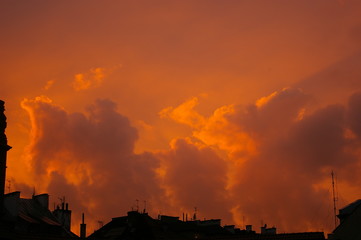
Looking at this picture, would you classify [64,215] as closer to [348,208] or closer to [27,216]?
[27,216]

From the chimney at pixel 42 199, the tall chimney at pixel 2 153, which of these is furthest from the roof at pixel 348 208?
the tall chimney at pixel 2 153

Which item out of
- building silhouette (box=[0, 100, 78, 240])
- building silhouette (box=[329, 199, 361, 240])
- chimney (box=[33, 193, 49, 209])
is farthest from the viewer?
chimney (box=[33, 193, 49, 209])

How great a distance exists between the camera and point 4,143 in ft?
212

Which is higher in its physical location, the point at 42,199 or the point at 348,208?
the point at 42,199

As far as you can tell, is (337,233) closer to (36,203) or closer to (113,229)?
(113,229)

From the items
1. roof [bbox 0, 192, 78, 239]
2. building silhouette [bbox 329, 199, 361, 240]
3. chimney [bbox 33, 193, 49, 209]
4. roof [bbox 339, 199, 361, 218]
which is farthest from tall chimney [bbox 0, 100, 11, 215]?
roof [bbox 339, 199, 361, 218]

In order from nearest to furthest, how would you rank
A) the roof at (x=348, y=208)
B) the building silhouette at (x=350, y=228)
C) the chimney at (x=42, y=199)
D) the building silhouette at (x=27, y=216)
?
the building silhouette at (x=27, y=216)
the building silhouette at (x=350, y=228)
the roof at (x=348, y=208)
the chimney at (x=42, y=199)

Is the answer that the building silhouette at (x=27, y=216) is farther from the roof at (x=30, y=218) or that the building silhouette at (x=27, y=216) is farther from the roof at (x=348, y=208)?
the roof at (x=348, y=208)

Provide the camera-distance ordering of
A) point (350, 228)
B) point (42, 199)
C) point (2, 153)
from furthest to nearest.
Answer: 1. point (42, 199)
2. point (350, 228)
3. point (2, 153)

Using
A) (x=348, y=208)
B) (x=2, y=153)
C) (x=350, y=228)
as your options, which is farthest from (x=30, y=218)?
(x=348, y=208)

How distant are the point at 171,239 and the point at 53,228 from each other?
55.5 feet

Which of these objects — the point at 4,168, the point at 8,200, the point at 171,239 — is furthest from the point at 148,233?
the point at 4,168

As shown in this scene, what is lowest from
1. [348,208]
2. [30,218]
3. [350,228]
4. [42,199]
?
[350,228]

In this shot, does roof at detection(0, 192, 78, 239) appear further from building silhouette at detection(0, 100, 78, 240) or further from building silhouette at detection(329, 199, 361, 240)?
building silhouette at detection(329, 199, 361, 240)
